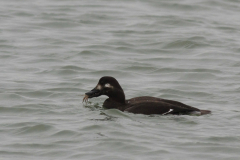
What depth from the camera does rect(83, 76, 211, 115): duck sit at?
10.1m

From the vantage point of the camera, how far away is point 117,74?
13.5 metres

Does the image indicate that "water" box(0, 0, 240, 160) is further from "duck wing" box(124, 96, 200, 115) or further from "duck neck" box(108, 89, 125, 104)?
"duck neck" box(108, 89, 125, 104)

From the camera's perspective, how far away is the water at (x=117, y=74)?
28.4 ft

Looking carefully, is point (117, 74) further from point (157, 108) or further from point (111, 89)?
point (157, 108)

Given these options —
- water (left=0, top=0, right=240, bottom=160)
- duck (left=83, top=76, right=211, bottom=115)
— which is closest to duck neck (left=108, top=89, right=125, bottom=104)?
duck (left=83, top=76, right=211, bottom=115)

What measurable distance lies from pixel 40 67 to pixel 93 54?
173 cm

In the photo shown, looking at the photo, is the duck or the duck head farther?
the duck head

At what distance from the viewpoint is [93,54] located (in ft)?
49.8

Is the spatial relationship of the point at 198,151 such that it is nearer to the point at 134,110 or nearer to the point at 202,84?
the point at 134,110

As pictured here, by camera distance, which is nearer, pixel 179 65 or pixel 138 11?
pixel 179 65

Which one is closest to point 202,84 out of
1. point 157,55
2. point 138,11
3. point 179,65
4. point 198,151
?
point 179,65

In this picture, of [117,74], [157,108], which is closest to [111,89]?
[157,108]

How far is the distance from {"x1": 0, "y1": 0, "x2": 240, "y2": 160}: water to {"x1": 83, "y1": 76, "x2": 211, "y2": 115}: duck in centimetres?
14

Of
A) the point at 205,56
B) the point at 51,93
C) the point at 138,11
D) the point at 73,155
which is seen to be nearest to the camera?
the point at 73,155
